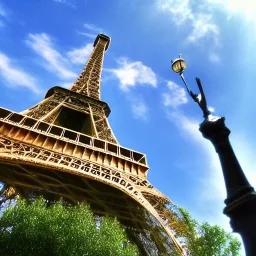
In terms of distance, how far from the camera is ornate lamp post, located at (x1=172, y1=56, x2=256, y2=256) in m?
2.43

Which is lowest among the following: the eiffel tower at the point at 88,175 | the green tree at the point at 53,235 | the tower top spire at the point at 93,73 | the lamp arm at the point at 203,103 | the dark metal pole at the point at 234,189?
the dark metal pole at the point at 234,189

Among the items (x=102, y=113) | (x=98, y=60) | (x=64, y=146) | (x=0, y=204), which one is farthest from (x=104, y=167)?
(x=98, y=60)

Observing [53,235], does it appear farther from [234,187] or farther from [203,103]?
[234,187]

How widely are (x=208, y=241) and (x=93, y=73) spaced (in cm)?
2650

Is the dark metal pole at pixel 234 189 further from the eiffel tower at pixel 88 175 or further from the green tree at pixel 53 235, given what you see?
the eiffel tower at pixel 88 175

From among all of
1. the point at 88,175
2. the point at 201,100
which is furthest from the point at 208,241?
the point at 201,100

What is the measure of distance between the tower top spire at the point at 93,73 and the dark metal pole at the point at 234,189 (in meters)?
27.6

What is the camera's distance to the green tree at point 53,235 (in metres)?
9.93

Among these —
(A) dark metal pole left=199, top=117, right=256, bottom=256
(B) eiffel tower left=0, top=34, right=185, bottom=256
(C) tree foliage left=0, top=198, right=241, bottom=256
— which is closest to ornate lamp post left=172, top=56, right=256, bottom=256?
(A) dark metal pole left=199, top=117, right=256, bottom=256

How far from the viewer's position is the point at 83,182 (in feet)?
62.6

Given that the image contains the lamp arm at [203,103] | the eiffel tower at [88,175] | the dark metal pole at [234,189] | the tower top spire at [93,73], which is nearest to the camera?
the dark metal pole at [234,189]

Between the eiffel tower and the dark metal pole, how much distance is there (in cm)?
1037


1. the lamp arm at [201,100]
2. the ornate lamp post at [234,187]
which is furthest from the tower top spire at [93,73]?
the ornate lamp post at [234,187]

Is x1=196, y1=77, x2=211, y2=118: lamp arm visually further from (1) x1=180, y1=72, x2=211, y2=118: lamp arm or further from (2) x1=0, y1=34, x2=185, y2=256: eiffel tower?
(2) x1=0, y1=34, x2=185, y2=256: eiffel tower
